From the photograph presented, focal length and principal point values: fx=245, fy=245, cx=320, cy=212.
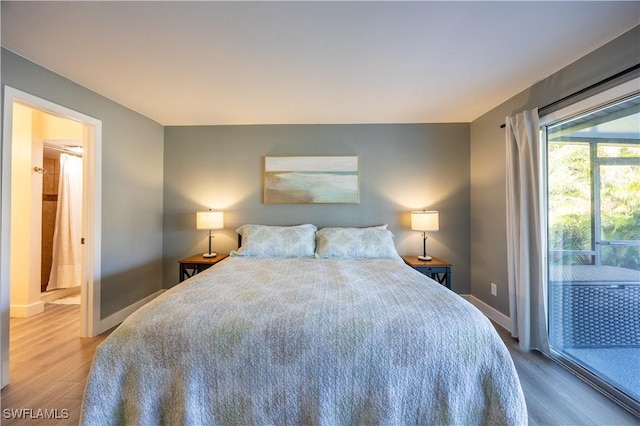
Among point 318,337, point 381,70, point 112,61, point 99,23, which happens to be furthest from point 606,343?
point 112,61

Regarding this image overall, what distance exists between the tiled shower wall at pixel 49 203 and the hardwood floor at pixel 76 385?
1.62 m

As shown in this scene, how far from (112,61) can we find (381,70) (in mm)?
2090

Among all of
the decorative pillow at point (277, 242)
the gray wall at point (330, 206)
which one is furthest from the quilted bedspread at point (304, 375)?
the gray wall at point (330, 206)

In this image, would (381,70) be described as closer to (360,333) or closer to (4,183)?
(360,333)

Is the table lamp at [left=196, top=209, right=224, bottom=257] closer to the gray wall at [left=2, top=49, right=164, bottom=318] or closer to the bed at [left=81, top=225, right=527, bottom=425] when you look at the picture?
the gray wall at [left=2, top=49, right=164, bottom=318]

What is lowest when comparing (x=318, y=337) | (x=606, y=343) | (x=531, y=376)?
(x=531, y=376)

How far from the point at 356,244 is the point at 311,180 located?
109 centimetres

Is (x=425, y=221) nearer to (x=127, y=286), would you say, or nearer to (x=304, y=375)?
(x=304, y=375)

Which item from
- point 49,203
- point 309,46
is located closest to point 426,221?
point 309,46

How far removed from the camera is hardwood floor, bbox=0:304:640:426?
1.48 metres

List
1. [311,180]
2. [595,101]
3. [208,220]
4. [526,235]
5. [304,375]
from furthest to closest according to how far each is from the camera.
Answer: [311,180] → [208,220] → [526,235] → [595,101] → [304,375]

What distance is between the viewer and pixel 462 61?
6.15 feet

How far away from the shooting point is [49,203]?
370cm

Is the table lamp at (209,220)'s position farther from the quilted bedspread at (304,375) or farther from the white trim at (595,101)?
the white trim at (595,101)
